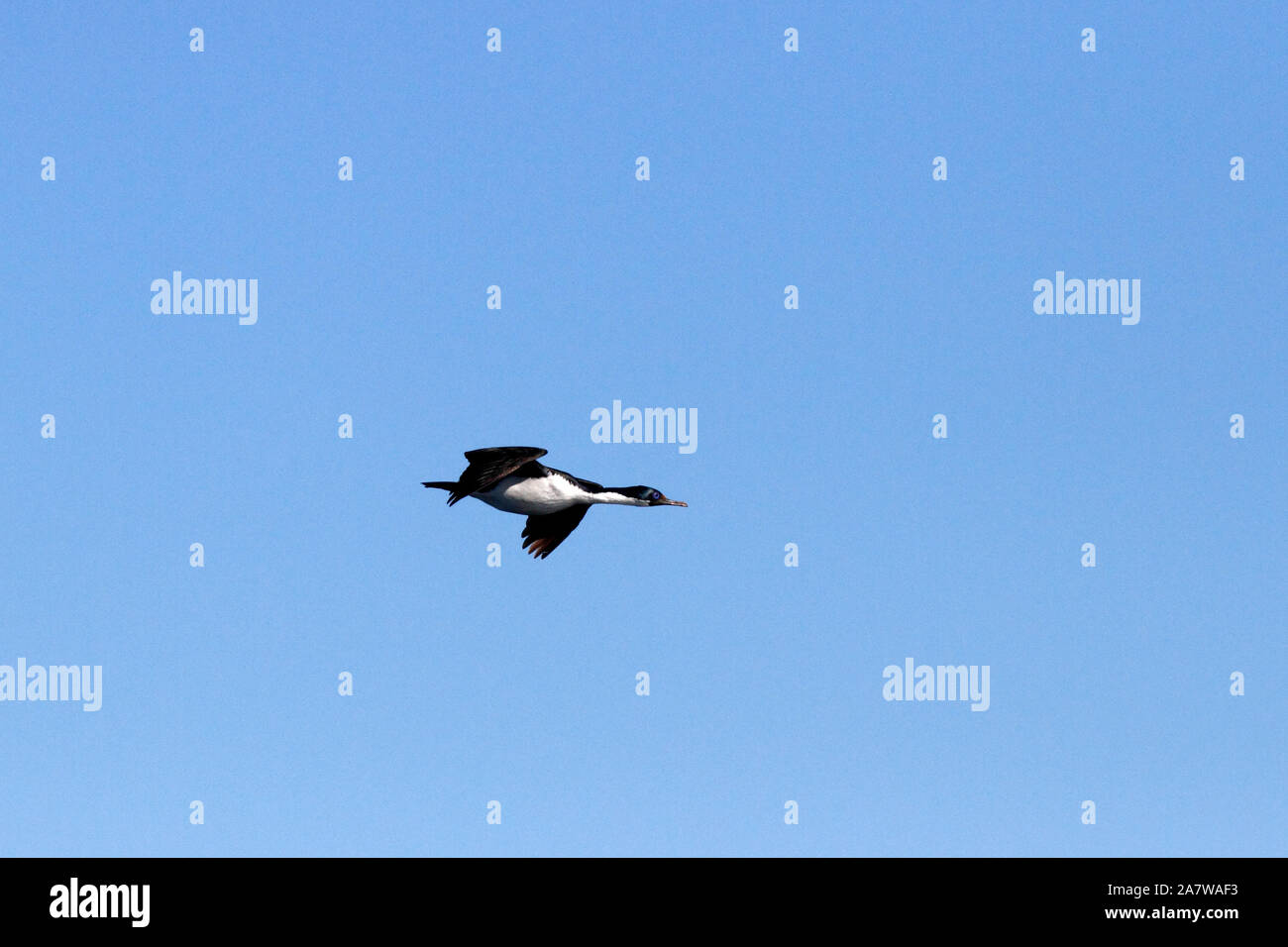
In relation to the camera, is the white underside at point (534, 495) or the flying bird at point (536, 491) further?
the white underside at point (534, 495)

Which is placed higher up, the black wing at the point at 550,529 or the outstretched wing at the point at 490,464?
the outstretched wing at the point at 490,464

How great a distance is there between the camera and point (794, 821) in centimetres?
3491

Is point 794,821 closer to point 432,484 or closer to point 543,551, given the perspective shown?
point 543,551

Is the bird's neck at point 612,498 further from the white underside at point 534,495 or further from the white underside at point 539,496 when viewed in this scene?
the white underside at point 534,495

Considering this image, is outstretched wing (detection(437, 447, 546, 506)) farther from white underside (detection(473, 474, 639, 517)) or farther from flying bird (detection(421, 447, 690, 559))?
white underside (detection(473, 474, 639, 517))

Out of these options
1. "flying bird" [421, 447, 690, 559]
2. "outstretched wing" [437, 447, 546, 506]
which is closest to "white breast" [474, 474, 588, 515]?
"flying bird" [421, 447, 690, 559]

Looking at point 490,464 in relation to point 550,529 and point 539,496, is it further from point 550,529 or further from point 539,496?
point 550,529

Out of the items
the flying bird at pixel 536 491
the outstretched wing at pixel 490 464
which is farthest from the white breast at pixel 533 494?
the outstretched wing at pixel 490 464

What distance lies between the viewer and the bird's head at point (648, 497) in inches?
1326

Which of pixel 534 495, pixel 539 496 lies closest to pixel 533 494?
pixel 534 495

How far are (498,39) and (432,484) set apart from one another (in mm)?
10035
